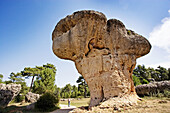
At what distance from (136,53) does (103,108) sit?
547 centimetres

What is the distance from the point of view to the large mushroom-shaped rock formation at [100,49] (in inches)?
325

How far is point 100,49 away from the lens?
9234mm

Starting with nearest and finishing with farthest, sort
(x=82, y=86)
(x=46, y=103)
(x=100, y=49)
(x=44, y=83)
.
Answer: (x=100, y=49) < (x=46, y=103) < (x=44, y=83) < (x=82, y=86)

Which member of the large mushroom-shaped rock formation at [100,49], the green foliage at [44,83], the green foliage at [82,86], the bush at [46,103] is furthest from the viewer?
the green foliage at [82,86]

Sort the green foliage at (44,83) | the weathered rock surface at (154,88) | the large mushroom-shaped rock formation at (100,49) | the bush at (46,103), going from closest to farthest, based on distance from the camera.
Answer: the large mushroom-shaped rock formation at (100,49)
the weathered rock surface at (154,88)
the bush at (46,103)
the green foliage at (44,83)

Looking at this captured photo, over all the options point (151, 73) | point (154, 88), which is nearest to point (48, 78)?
point (154, 88)

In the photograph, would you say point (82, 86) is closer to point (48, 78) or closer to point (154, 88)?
point (48, 78)

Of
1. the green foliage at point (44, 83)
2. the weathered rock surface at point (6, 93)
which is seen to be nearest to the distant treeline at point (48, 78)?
the green foliage at point (44, 83)

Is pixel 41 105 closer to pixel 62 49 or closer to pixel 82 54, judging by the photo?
pixel 62 49

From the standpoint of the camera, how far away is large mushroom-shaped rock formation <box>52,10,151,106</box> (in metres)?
8.27

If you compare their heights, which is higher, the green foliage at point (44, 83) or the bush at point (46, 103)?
the green foliage at point (44, 83)

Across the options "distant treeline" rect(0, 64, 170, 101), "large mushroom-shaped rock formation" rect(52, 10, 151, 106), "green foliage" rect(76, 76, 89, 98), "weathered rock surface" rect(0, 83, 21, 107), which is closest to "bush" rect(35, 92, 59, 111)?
"weathered rock surface" rect(0, 83, 21, 107)

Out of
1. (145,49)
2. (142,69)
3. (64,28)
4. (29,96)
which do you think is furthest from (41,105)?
(142,69)

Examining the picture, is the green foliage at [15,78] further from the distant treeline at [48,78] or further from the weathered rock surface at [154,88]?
the weathered rock surface at [154,88]
